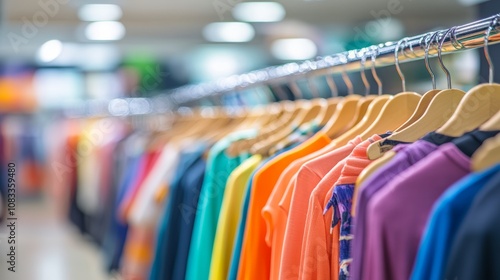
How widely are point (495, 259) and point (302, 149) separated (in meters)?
0.90

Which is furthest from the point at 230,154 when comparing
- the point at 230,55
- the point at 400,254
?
the point at 230,55

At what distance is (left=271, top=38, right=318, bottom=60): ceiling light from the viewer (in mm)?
11719

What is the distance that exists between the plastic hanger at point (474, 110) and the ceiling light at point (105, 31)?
8558 millimetres

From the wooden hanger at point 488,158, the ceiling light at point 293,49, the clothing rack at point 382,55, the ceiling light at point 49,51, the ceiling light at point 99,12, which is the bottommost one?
the wooden hanger at point 488,158

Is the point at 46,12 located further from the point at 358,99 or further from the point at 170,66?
the point at 358,99

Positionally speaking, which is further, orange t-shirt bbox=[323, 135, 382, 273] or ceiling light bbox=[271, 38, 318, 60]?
ceiling light bbox=[271, 38, 318, 60]

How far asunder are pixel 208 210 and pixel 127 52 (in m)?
10.1

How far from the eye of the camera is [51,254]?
563 cm

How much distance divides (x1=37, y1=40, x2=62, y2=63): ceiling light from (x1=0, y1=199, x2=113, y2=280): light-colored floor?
3875mm

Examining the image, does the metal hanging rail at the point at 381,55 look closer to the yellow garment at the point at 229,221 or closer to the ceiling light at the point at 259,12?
the yellow garment at the point at 229,221

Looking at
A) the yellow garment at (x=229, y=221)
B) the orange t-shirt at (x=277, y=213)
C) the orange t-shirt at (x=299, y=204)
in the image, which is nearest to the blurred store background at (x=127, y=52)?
the yellow garment at (x=229, y=221)

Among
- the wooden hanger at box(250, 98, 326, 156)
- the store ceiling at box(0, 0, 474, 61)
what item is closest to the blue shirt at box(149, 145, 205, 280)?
the wooden hanger at box(250, 98, 326, 156)

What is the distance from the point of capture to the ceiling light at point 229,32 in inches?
396

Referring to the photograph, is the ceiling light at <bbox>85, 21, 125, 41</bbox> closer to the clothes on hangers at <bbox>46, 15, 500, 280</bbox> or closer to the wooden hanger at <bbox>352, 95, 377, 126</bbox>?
the clothes on hangers at <bbox>46, 15, 500, 280</bbox>
